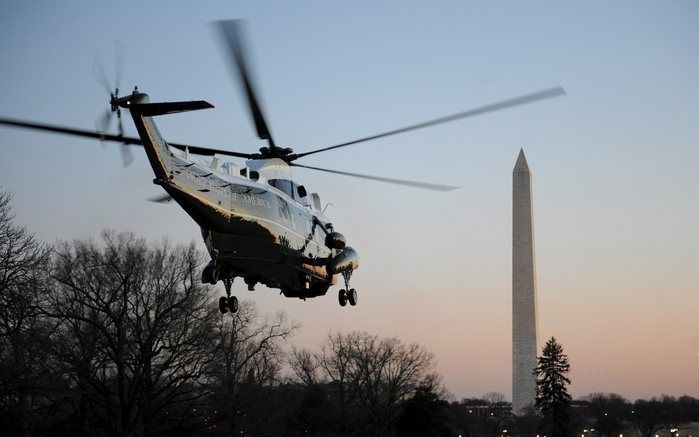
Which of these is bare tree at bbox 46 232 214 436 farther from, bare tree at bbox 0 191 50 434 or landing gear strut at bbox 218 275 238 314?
landing gear strut at bbox 218 275 238 314

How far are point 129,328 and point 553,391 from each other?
4314 centimetres

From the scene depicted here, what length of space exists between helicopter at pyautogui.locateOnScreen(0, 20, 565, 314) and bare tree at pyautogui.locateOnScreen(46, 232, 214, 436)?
57.5 ft

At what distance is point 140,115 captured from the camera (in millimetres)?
20953

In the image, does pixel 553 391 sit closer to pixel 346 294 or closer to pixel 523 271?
pixel 523 271

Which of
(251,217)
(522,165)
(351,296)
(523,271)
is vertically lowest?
(351,296)

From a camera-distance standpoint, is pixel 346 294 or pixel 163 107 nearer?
pixel 163 107

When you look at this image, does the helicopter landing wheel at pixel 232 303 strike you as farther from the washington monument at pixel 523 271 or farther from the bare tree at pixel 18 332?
the washington monument at pixel 523 271

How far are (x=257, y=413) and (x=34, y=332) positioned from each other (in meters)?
27.0

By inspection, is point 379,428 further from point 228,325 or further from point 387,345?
point 228,325

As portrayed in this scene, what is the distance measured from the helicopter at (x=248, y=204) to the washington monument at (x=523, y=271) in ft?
162

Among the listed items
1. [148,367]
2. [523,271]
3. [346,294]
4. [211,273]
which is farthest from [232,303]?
[523,271]

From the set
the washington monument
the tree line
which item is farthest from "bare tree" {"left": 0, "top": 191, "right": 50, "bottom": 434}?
the washington monument

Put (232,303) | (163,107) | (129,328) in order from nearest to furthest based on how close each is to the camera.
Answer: (163,107) < (232,303) < (129,328)

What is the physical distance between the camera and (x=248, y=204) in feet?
81.2
